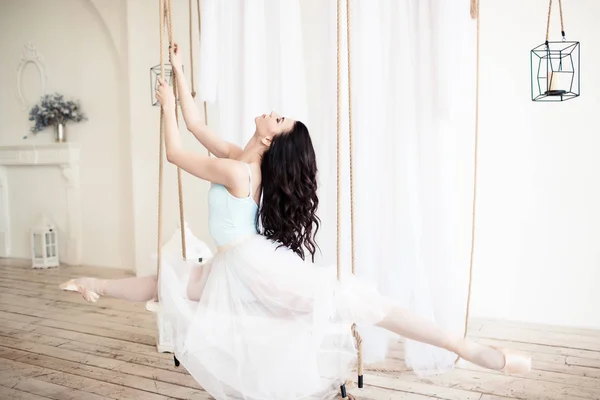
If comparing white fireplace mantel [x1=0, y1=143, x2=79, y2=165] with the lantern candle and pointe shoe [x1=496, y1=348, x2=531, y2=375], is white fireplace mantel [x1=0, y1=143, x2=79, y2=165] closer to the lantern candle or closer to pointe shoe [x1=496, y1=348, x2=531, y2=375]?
the lantern candle

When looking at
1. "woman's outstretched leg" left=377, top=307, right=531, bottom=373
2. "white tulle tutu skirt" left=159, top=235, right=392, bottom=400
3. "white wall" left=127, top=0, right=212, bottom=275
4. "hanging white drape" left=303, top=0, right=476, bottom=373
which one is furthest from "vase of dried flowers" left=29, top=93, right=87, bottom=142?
"woman's outstretched leg" left=377, top=307, right=531, bottom=373

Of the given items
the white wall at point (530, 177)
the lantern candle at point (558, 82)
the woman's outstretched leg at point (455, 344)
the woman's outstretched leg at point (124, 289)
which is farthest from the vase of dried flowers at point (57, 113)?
the woman's outstretched leg at point (455, 344)

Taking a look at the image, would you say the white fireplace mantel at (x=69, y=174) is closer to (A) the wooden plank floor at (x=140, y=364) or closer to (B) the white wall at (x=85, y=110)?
(B) the white wall at (x=85, y=110)

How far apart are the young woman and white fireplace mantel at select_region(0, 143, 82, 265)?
3.50m

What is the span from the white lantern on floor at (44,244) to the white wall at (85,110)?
213 millimetres

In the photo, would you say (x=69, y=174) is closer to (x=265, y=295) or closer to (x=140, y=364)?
(x=140, y=364)

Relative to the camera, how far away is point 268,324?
6.08 feet

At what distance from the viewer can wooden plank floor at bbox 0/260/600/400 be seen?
2357mm

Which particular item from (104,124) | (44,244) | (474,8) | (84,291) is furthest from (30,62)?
(474,8)

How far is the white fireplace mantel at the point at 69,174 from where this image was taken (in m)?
5.30

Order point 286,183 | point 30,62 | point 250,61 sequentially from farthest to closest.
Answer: point 30,62, point 250,61, point 286,183

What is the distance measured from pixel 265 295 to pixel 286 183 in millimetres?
426

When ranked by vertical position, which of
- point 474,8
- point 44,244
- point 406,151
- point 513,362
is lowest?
point 44,244

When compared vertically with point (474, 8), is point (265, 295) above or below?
below
